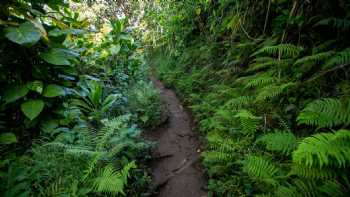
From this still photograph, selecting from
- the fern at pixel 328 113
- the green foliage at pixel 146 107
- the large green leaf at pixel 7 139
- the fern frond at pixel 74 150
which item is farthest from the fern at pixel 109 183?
the green foliage at pixel 146 107

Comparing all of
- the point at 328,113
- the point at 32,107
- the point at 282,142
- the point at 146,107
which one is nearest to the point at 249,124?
the point at 282,142

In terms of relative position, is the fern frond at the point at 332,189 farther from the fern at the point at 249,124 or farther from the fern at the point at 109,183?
the fern at the point at 109,183

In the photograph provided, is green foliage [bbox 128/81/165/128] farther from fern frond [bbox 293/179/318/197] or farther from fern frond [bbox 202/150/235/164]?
fern frond [bbox 293/179/318/197]

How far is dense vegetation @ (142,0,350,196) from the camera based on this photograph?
188 cm

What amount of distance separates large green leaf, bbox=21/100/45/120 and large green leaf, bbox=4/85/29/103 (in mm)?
134

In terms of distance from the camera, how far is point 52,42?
122 inches

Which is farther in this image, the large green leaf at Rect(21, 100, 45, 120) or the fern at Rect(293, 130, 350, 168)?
the large green leaf at Rect(21, 100, 45, 120)

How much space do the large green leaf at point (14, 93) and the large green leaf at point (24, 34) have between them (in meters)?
0.66

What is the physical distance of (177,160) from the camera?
3777 millimetres

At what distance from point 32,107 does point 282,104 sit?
3319mm

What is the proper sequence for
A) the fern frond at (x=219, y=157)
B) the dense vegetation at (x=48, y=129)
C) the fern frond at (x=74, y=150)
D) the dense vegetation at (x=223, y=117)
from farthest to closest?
the fern frond at (x=219, y=157)
the fern frond at (x=74, y=150)
the dense vegetation at (x=48, y=129)
the dense vegetation at (x=223, y=117)

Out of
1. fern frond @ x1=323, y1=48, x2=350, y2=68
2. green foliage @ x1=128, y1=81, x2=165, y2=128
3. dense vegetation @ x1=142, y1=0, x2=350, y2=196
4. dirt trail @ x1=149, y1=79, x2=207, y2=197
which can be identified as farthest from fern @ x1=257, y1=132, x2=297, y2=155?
green foliage @ x1=128, y1=81, x2=165, y2=128

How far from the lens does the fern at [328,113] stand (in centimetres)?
198

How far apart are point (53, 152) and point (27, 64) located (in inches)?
49.1
